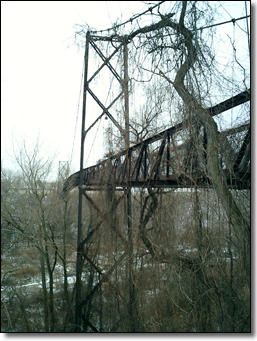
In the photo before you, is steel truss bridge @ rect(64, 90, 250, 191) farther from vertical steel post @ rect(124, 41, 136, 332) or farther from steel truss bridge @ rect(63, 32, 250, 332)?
vertical steel post @ rect(124, 41, 136, 332)

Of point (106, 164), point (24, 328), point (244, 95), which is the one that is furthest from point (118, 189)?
point (24, 328)

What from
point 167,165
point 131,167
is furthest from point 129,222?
point 167,165

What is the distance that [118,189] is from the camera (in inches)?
131

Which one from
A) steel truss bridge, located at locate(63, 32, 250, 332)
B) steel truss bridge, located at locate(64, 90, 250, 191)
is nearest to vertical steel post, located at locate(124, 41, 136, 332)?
steel truss bridge, located at locate(63, 32, 250, 332)

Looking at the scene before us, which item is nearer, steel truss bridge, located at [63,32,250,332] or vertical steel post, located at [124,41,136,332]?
steel truss bridge, located at [63,32,250,332]

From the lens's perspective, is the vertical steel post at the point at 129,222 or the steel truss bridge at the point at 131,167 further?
the vertical steel post at the point at 129,222

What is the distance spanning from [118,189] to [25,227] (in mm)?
1967

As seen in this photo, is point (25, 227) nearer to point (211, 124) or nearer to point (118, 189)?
point (118, 189)

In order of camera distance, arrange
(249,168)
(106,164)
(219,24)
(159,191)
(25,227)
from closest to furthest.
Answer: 1. (249,168)
2. (219,24)
3. (159,191)
4. (106,164)
5. (25,227)

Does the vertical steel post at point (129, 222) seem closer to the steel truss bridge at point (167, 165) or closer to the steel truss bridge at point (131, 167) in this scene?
the steel truss bridge at point (131, 167)

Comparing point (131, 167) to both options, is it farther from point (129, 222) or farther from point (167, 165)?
point (129, 222)

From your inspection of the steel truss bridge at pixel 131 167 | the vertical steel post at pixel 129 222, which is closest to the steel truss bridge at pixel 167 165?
the steel truss bridge at pixel 131 167

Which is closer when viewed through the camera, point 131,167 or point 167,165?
point 167,165

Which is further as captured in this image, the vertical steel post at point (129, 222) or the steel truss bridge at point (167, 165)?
the vertical steel post at point (129, 222)
